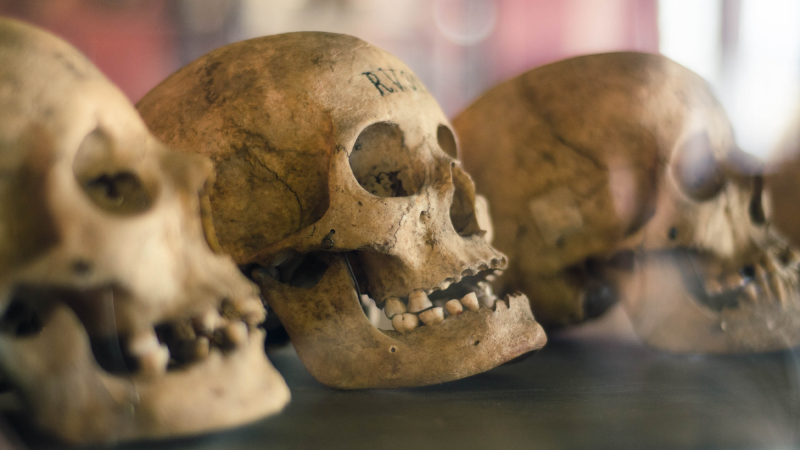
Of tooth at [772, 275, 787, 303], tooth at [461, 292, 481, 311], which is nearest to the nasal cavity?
tooth at [461, 292, 481, 311]

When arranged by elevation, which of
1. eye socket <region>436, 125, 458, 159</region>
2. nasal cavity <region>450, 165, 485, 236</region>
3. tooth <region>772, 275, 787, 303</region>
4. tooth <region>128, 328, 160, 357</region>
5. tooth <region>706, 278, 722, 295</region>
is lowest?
tooth <region>772, 275, 787, 303</region>

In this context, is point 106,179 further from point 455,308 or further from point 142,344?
point 455,308

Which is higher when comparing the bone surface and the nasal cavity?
the nasal cavity

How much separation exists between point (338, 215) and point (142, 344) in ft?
1.37

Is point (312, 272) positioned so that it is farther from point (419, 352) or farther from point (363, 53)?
point (363, 53)

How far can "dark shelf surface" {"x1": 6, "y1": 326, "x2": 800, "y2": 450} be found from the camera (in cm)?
86

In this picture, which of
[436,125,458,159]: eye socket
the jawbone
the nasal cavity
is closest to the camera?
the jawbone

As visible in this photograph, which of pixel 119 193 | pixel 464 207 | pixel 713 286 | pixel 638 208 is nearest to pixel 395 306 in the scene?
pixel 464 207

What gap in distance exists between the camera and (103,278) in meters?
0.80

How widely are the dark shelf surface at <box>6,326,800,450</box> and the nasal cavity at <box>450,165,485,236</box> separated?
29 centimetres

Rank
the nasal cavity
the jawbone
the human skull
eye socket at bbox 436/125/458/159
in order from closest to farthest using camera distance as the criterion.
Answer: the human skull → the jawbone → the nasal cavity → eye socket at bbox 436/125/458/159

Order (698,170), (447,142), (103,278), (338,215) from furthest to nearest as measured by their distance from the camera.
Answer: (698,170)
(447,142)
(338,215)
(103,278)

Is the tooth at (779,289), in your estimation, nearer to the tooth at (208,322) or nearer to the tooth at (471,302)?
the tooth at (471,302)

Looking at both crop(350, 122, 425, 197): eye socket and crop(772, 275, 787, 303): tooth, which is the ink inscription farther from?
crop(772, 275, 787, 303): tooth
